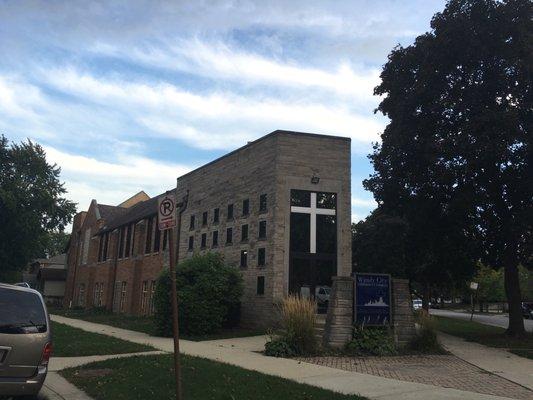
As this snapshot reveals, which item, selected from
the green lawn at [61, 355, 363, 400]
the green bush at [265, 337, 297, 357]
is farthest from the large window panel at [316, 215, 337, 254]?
the green lawn at [61, 355, 363, 400]

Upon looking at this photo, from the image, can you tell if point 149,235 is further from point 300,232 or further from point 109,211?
point 109,211

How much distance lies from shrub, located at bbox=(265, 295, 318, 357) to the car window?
7244mm

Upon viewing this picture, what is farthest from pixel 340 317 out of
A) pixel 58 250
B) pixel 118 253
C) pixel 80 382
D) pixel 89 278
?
pixel 58 250

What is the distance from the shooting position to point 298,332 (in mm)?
13555

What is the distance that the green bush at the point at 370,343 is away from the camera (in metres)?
14.0

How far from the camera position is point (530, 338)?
19.1 metres

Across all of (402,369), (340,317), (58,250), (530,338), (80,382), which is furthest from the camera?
(58,250)

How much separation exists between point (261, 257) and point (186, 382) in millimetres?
13107

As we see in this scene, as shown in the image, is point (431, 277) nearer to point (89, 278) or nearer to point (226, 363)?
point (226, 363)

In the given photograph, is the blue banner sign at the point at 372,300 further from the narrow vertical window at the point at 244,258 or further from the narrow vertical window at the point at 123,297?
the narrow vertical window at the point at 123,297

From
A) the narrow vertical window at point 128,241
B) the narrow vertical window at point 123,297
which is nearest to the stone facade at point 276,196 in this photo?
the narrow vertical window at point 123,297

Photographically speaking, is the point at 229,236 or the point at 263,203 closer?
the point at 263,203

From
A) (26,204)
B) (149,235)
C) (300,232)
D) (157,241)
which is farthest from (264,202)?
(26,204)

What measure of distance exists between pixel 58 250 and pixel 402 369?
101m
